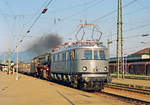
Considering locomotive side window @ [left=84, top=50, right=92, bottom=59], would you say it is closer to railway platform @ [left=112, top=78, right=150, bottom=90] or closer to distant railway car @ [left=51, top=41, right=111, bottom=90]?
distant railway car @ [left=51, top=41, right=111, bottom=90]

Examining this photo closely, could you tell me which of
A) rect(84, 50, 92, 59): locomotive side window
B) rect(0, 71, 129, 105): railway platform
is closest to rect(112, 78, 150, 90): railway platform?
rect(84, 50, 92, 59): locomotive side window

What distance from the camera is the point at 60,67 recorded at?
24109 millimetres

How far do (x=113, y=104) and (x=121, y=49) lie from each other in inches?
796

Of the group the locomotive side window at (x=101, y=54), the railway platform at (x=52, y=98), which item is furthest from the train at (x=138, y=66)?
the railway platform at (x=52, y=98)

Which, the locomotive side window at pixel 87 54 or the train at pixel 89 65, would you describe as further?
the locomotive side window at pixel 87 54

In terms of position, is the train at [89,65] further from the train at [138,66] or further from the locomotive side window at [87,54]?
the train at [138,66]

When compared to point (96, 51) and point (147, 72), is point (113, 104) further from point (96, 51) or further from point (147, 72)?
point (147, 72)

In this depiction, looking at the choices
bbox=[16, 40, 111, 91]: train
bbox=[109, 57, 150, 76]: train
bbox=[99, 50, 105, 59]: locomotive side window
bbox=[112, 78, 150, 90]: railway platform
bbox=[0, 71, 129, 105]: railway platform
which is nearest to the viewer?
bbox=[0, 71, 129, 105]: railway platform

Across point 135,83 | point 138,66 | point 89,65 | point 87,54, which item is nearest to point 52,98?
point 89,65

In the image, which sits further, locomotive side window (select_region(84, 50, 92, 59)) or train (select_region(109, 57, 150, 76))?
train (select_region(109, 57, 150, 76))

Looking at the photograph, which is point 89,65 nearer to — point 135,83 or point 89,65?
point 89,65

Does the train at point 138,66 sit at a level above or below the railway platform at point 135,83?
above

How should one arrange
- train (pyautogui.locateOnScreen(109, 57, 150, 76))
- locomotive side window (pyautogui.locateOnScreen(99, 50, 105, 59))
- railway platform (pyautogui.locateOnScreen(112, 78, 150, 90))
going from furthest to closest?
train (pyautogui.locateOnScreen(109, 57, 150, 76)) → railway platform (pyautogui.locateOnScreen(112, 78, 150, 90)) → locomotive side window (pyautogui.locateOnScreen(99, 50, 105, 59))

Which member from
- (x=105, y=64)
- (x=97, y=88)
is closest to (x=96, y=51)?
(x=105, y=64)
